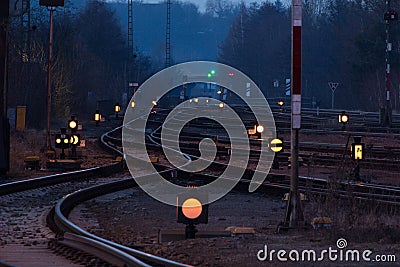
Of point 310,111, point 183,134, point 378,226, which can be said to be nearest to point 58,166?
point 378,226

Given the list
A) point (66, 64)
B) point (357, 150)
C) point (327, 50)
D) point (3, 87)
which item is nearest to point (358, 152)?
point (357, 150)

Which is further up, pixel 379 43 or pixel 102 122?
pixel 379 43

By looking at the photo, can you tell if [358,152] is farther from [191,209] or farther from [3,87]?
[191,209]

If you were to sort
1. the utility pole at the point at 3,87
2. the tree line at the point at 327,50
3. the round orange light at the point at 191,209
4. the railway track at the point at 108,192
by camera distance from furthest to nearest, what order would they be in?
the tree line at the point at 327,50 < the utility pole at the point at 3,87 < the round orange light at the point at 191,209 < the railway track at the point at 108,192

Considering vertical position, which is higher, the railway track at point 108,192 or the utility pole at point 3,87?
the utility pole at point 3,87

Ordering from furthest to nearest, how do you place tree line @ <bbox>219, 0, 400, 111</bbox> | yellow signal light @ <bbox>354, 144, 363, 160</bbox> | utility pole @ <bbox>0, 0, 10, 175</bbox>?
tree line @ <bbox>219, 0, 400, 111</bbox>
utility pole @ <bbox>0, 0, 10, 175</bbox>
yellow signal light @ <bbox>354, 144, 363, 160</bbox>

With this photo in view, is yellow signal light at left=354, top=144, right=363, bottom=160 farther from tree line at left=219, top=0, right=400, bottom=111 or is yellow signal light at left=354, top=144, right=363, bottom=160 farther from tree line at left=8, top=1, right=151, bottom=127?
tree line at left=219, top=0, right=400, bottom=111

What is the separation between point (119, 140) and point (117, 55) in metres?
69.8

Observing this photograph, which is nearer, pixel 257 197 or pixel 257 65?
pixel 257 197

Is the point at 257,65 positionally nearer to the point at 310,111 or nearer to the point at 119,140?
the point at 310,111

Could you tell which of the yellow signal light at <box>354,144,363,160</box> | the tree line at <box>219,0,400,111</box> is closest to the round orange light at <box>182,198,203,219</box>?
the yellow signal light at <box>354,144,363,160</box>

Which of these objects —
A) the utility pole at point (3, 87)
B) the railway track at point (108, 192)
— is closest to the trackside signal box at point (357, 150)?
the railway track at point (108, 192)

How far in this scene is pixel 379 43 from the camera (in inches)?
2837

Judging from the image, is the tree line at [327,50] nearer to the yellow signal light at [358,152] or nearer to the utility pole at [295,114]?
the yellow signal light at [358,152]
